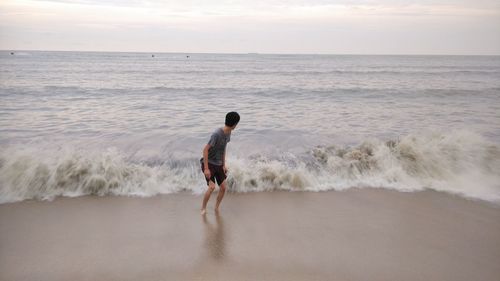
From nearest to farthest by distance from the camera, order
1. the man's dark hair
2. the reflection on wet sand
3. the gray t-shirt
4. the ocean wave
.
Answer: the reflection on wet sand < the man's dark hair < the gray t-shirt < the ocean wave

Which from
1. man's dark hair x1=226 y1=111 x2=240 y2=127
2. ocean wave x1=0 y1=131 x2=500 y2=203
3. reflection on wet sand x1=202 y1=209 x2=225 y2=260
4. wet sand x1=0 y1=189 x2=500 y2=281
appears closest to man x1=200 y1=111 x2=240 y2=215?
man's dark hair x1=226 y1=111 x2=240 y2=127

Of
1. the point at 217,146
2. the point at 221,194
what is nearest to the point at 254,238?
the point at 221,194

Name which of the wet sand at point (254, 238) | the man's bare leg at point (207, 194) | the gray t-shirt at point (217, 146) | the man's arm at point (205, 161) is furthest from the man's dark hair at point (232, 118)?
the wet sand at point (254, 238)

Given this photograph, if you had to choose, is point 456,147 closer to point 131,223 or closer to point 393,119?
point 393,119

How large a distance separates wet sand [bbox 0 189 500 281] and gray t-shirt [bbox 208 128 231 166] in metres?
0.78

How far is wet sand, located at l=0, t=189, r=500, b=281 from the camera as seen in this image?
3.62 meters

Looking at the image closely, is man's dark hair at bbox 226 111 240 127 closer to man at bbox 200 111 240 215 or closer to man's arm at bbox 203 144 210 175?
man at bbox 200 111 240 215

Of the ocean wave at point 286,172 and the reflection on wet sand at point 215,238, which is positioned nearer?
the reflection on wet sand at point 215,238

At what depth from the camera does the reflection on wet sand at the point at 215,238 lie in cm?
395

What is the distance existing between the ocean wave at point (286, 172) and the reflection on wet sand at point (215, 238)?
3.97 feet

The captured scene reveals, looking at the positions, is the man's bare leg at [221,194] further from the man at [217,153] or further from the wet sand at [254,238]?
→ the wet sand at [254,238]

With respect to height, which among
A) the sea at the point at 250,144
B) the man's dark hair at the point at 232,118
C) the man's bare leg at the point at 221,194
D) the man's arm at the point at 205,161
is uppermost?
the man's dark hair at the point at 232,118

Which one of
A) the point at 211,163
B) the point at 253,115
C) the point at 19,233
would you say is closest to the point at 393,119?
the point at 253,115

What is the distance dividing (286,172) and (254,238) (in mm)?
2204
